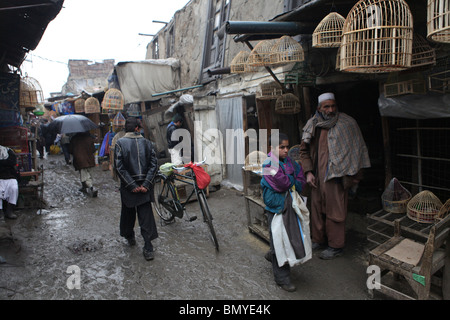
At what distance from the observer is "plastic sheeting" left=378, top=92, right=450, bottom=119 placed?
348 centimetres

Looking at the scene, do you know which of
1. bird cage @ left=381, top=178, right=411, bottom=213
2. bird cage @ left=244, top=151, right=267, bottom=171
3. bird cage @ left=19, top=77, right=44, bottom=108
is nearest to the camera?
bird cage @ left=381, top=178, right=411, bottom=213

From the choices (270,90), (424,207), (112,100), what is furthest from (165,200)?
(112,100)

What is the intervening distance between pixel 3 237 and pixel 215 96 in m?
6.08

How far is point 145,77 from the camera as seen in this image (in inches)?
492

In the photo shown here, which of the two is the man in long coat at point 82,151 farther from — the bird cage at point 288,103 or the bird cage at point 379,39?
the bird cage at point 379,39

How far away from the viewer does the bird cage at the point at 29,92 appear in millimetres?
7129

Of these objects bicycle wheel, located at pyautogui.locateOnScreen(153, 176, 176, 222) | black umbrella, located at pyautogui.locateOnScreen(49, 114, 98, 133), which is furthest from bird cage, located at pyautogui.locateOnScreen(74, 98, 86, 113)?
bicycle wheel, located at pyautogui.locateOnScreen(153, 176, 176, 222)

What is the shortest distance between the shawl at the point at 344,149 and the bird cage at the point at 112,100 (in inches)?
387

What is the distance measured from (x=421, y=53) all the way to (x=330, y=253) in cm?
280

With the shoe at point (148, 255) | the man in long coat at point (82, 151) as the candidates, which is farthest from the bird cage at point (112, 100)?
the shoe at point (148, 255)

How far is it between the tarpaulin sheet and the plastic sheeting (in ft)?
33.0

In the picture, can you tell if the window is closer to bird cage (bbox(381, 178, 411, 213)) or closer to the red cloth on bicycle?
the red cloth on bicycle
